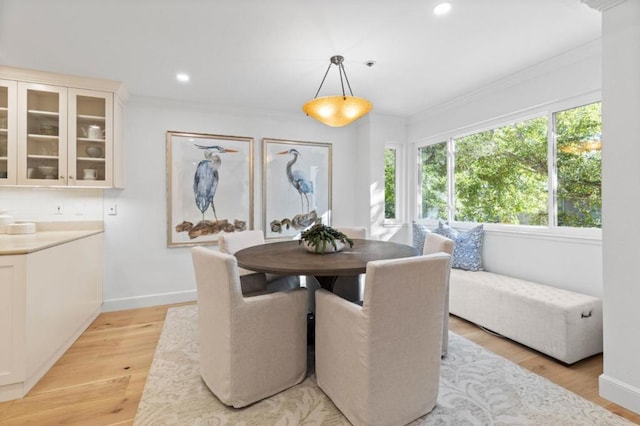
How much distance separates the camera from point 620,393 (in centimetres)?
169

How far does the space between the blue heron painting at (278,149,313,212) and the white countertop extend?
7.23 feet

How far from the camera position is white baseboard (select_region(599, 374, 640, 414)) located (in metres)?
1.63

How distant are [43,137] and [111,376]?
224 centimetres

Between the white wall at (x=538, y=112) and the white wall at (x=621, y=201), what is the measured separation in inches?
30.1

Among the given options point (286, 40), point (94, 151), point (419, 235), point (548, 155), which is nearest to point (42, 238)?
point (94, 151)

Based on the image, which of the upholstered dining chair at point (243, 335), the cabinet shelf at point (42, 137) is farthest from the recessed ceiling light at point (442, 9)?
the cabinet shelf at point (42, 137)

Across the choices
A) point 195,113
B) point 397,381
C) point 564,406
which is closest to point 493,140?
point 564,406

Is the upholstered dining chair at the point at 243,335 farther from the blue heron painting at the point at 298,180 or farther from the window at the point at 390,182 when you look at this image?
the window at the point at 390,182

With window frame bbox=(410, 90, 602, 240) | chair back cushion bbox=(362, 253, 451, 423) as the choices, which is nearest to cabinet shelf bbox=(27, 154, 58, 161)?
chair back cushion bbox=(362, 253, 451, 423)

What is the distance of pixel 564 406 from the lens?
166 centimetres

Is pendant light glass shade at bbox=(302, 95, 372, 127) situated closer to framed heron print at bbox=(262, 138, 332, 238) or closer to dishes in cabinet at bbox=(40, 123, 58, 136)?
framed heron print at bbox=(262, 138, 332, 238)

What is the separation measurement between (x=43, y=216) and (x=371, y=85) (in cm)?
355

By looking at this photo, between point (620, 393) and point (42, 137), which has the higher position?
point (42, 137)

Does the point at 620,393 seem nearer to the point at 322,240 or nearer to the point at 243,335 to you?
the point at 322,240
